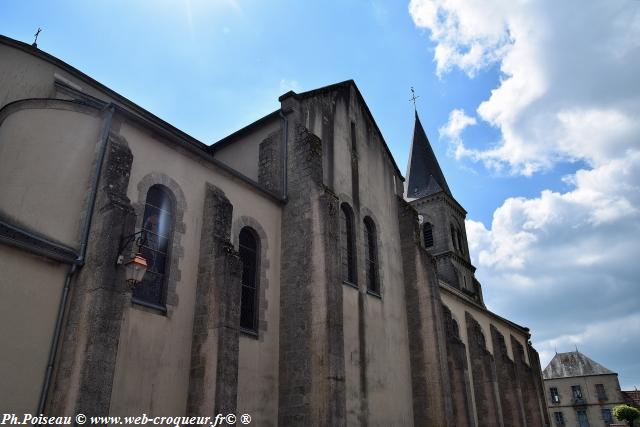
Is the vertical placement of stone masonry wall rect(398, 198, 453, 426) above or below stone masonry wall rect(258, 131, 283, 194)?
below

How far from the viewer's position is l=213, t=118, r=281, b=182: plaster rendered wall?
14.8m

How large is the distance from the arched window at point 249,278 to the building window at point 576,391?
48381 millimetres

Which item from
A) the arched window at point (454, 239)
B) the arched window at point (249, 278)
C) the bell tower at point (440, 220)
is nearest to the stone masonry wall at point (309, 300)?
the arched window at point (249, 278)

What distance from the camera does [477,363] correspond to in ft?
72.6

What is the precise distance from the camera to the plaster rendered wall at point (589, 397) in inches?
1848

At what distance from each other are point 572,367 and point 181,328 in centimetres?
5201

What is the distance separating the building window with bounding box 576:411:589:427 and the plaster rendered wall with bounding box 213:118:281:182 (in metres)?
47.8

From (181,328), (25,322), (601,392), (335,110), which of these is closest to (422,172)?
(335,110)

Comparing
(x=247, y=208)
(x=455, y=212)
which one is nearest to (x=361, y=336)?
(x=247, y=208)

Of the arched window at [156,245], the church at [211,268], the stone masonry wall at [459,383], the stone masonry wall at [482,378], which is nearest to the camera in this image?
the church at [211,268]

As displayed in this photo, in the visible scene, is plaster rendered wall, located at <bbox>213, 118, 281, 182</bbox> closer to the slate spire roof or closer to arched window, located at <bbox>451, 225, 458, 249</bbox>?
arched window, located at <bbox>451, 225, 458, 249</bbox>

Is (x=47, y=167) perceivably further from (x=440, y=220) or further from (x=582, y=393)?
(x=582, y=393)

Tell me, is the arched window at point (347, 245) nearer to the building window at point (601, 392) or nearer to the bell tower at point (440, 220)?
the bell tower at point (440, 220)

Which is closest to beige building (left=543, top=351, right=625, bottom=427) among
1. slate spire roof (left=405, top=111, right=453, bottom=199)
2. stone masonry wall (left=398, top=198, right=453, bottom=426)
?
slate spire roof (left=405, top=111, right=453, bottom=199)
